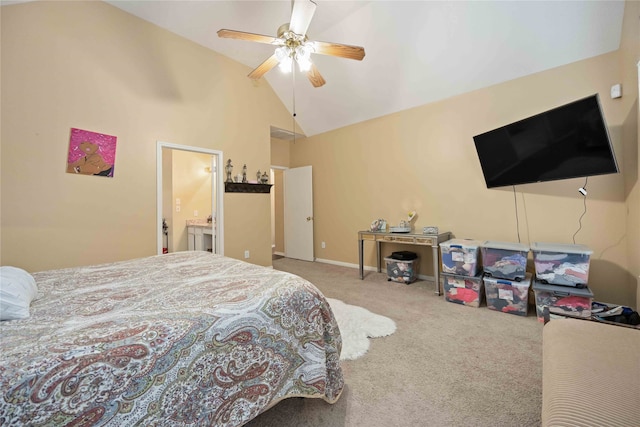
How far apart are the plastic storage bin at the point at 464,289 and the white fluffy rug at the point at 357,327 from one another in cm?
95

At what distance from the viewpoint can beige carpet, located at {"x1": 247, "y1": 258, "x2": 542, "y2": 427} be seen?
4.44 ft

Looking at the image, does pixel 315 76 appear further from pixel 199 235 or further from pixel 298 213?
pixel 199 235

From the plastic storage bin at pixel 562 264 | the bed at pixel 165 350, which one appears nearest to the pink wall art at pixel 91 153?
the bed at pixel 165 350

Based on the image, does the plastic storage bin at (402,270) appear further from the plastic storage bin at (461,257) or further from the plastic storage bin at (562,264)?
the plastic storage bin at (562,264)

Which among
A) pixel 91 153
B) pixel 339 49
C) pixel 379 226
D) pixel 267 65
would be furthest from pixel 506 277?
pixel 91 153

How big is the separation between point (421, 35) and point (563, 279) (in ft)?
9.73

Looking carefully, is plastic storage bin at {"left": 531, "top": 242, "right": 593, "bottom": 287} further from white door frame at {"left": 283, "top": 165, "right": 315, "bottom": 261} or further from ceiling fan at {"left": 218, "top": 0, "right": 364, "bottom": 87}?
white door frame at {"left": 283, "top": 165, "right": 315, "bottom": 261}

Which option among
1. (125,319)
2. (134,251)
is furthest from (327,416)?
(134,251)

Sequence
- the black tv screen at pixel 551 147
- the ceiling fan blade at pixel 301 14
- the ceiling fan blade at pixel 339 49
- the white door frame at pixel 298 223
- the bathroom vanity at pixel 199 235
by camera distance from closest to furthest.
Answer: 1. the ceiling fan blade at pixel 301 14
2. the black tv screen at pixel 551 147
3. the ceiling fan blade at pixel 339 49
4. the bathroom vanity at pixel 199 235
5. the white door frame at pixel 298 223

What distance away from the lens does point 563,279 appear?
2.37m

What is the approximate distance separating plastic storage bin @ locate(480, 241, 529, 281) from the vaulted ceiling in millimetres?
2016

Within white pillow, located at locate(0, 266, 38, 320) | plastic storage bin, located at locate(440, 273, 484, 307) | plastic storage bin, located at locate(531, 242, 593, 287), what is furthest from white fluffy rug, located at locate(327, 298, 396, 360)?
white pillow, located at locate(0, 266, 38, 320)

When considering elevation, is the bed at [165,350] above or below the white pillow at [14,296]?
below

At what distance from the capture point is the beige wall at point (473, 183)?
2.50m
